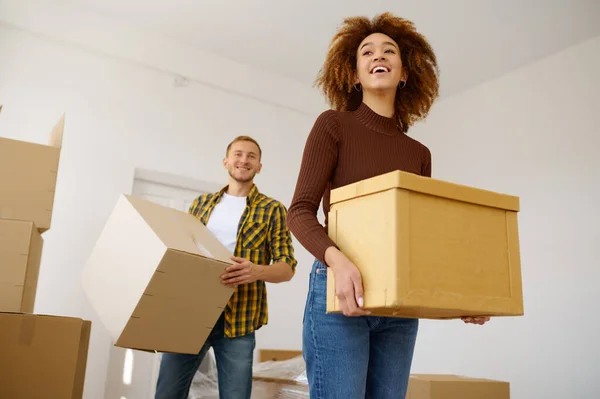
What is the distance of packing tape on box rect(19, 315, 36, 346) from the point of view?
1.39m

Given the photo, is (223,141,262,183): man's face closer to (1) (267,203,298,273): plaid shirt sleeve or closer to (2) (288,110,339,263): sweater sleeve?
(1) (267,203,298,273): plaid shirt sleeve

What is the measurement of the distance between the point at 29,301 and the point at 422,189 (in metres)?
1.43

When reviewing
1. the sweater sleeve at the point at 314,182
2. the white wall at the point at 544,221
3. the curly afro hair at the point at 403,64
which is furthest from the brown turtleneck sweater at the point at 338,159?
the white wall at the point at 544,221

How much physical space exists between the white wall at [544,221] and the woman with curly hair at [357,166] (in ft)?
7.40

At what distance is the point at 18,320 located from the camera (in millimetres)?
1387

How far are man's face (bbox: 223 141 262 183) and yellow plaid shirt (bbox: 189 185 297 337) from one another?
73mm

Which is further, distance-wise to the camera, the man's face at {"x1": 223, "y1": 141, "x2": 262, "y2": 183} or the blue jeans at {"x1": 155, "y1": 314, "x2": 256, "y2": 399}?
the man's face at {"x1": 223, "y1": 141, "x2": 262, "y2": 183}

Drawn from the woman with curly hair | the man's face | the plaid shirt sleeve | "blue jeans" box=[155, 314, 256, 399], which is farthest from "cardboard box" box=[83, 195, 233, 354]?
the woman with curly hair

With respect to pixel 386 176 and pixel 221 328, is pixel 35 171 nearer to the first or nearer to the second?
pixel 221 328

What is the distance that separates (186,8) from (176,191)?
107cm

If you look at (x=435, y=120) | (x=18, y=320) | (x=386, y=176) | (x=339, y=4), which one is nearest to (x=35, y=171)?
(x=18, y=320)

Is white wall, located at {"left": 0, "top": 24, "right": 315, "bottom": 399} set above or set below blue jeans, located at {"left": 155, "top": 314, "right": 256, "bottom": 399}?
above

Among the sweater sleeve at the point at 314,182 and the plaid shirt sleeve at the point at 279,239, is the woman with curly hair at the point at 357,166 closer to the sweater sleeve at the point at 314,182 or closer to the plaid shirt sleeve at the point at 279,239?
the sweater sleeve at the point at 314,182

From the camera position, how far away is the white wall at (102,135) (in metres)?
2.84
